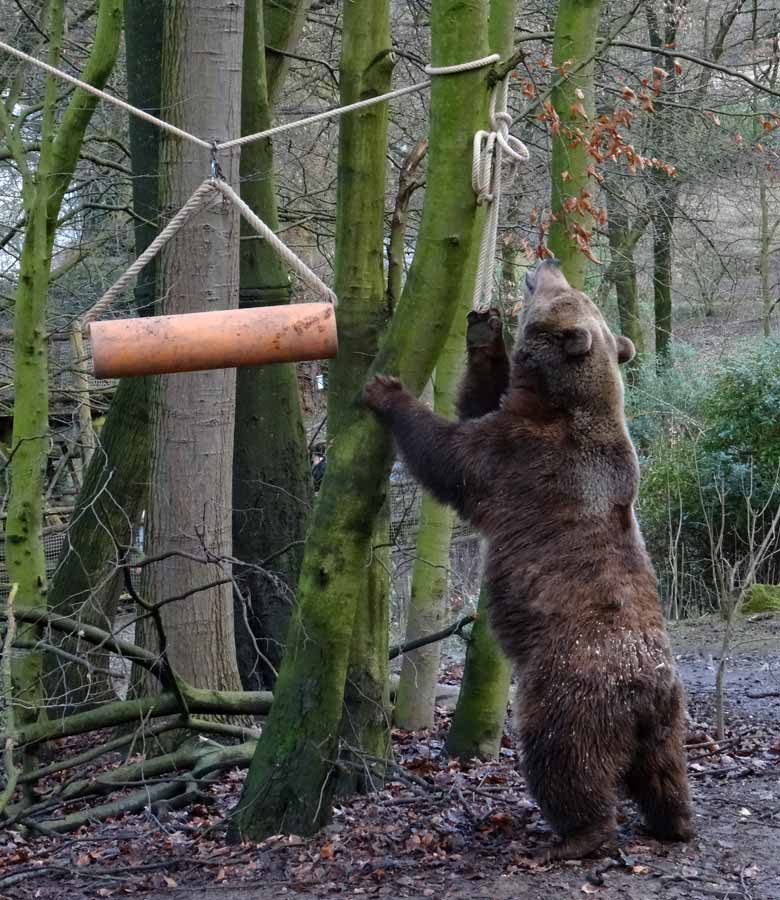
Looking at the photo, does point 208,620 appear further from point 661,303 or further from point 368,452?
point 661,303

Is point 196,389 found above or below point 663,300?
below

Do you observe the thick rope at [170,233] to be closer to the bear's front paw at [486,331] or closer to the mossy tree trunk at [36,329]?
the bear's front paw at [486,331]

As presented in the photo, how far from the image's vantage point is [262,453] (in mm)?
8359

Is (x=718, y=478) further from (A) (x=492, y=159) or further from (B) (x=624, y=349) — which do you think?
(A) (x=492, y=159)

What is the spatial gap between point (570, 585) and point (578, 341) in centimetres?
120

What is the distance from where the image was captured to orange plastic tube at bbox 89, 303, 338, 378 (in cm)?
446

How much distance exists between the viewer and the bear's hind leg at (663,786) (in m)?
5.09

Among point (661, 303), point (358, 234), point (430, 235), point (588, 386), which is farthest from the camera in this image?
Answer: point (661, 303)

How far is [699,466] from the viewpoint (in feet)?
48.9

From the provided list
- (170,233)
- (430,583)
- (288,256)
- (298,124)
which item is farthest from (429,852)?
(298,124)

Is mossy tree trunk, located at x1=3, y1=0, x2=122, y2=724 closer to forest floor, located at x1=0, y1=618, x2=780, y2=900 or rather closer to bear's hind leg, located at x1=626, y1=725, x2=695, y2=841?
forest floor, located at x1=0, y1=618, x2=780, y2=900

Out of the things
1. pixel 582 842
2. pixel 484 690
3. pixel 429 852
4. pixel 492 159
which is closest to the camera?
pixel 492 159

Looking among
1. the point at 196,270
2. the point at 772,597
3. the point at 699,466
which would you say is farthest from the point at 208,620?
the point at 699,466

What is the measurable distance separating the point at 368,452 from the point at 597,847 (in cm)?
195
